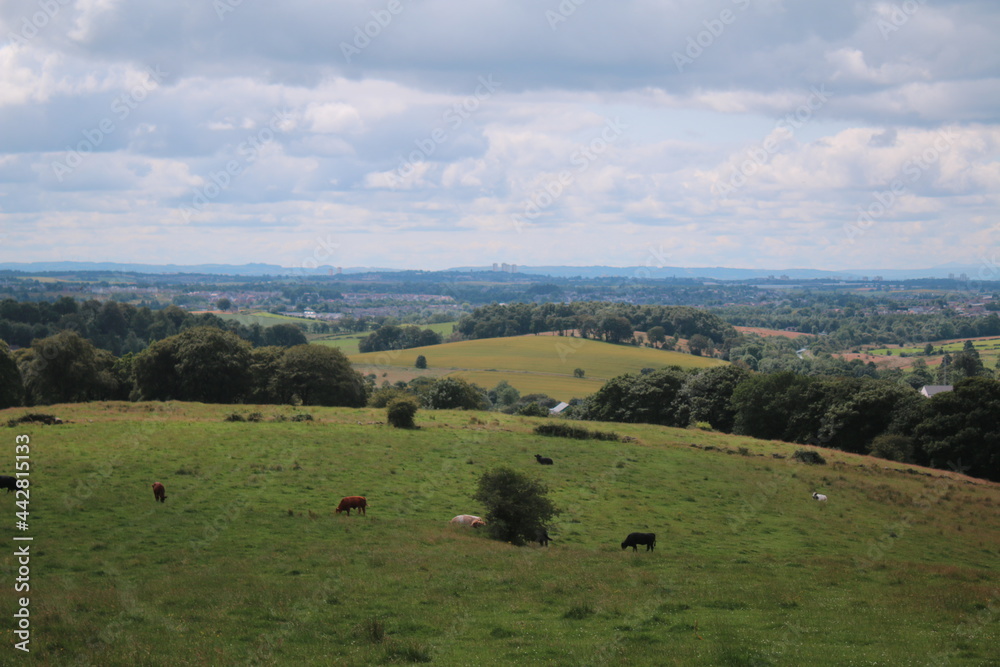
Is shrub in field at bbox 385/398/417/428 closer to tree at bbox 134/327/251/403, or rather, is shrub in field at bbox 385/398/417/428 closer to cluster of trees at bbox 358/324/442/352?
tree at bbox 134/327/251/403

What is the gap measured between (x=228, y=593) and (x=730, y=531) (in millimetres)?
18918

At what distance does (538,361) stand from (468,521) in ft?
360

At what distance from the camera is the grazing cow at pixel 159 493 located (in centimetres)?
2433

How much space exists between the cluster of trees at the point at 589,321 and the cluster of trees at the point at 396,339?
12186 millimetres

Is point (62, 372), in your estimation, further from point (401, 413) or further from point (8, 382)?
point (401, 413)

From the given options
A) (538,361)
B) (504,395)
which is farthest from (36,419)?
(538,361)

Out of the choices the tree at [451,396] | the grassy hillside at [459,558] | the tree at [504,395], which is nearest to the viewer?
the grassy hillside at [459,558]

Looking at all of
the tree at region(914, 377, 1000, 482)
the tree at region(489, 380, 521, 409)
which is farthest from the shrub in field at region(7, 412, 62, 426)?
the tree at region(489, 380, 521, 409)

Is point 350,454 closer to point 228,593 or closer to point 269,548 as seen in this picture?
point 269,548

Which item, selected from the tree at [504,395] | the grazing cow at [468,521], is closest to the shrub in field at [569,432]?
the grazing cow at [468,521]

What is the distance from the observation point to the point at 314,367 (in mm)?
59500

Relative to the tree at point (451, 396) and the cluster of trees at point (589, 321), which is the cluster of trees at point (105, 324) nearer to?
the cluster of trees at point (589, 321)

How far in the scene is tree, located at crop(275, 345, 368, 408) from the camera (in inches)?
2339

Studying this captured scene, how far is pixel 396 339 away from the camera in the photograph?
512 feet
